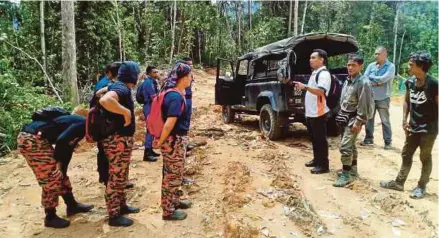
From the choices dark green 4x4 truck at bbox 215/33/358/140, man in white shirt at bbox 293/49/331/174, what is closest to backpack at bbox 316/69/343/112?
dark green 4x4 truck at bbox 215/33/358/140

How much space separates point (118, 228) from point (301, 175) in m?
2.53

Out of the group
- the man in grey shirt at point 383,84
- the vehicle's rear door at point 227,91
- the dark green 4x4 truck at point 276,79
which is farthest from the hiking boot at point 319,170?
the vehicle's rear door at point 227,91

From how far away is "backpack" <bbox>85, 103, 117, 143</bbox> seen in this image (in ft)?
10.3

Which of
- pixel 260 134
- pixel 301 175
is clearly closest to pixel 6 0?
pixel 260 134

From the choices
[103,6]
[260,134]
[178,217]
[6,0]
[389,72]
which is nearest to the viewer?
[178,217]

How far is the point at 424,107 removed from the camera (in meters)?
3.97

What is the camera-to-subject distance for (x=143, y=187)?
4.41 m

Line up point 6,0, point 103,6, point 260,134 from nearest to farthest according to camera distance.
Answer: point 260,134, point 103,6, point 6,0

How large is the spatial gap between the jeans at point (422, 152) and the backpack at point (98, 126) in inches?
133

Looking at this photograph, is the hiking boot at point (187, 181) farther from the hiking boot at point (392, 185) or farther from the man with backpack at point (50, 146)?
the hiking boot at point (392, 185)

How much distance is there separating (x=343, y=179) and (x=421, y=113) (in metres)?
1.18

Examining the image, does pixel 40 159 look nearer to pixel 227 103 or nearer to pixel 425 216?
pixel 425 216

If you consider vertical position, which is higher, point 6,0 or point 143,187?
point 6,0

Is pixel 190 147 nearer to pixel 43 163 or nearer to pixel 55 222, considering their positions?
pixel 55 222
